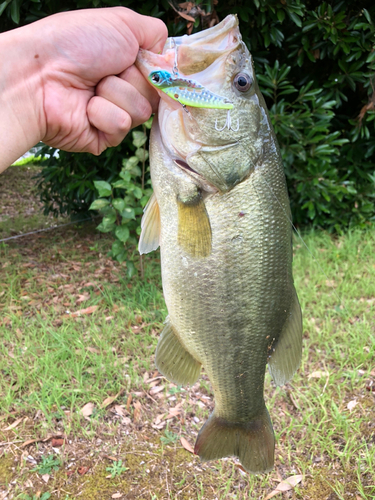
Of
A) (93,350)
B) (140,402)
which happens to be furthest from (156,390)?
(93,350)

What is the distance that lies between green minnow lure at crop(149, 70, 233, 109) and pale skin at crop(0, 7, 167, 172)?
0.29 m

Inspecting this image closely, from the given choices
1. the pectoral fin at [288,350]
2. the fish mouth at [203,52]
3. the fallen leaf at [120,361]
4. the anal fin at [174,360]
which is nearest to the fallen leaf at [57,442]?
the fallen leaf at [120,361]

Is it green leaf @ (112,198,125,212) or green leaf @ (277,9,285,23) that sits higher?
green leaf @ (277,9,285,23)

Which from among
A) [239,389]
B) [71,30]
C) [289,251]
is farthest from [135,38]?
[239,389]

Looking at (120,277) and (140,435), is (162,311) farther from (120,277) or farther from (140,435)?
(140,435)

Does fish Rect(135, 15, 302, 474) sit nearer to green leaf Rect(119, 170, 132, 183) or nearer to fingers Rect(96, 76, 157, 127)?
fingers Rect(96, 76, 157, 127)

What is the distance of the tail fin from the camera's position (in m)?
1.57

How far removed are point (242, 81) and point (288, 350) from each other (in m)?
1.01

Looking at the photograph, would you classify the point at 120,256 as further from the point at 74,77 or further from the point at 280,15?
the point at 280,15

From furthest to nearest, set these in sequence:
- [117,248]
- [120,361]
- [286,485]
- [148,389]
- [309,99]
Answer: [309,99]
[117,248]
[120,361]
[148,389]
[286,485]

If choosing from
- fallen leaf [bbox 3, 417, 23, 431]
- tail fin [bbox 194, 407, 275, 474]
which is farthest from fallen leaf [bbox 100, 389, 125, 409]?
tail fin [bbox 194, 407, 275, 474]

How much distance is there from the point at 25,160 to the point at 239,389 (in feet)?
30.7

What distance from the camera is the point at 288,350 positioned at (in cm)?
151

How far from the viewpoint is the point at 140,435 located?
2.59m
